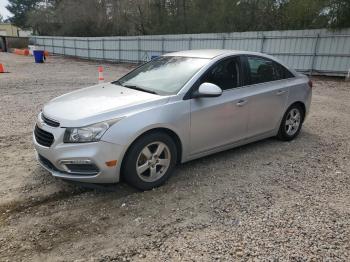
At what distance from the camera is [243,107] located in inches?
184

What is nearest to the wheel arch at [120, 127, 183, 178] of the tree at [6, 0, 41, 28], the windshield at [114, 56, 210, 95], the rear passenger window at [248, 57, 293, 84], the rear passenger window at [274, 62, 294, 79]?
the windshield at [114, 56, 210, 95]

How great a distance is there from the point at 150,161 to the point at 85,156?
77 centimetres

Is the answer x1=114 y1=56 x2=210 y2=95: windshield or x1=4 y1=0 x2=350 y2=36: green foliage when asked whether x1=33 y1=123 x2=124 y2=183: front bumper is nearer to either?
x1=114 y1=56 x2=210 y2=95: windshield

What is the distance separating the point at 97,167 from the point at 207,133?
1.56 metres

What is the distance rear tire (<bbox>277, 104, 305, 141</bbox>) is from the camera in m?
5.56

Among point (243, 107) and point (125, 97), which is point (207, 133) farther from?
point (125, 97)

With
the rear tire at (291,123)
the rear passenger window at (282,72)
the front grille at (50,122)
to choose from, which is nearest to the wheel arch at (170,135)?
the front grille at (50,122)

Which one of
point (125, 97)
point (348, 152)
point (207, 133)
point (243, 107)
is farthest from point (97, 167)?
point (348, 152)

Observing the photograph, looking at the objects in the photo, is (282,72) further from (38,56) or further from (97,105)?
(38,56)

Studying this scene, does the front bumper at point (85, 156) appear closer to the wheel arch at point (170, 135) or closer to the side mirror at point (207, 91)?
the wheel arch at point (170, 135)

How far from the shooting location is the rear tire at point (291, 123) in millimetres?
5562

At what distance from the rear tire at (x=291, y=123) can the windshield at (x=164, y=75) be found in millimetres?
1964

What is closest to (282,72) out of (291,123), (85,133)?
(291,123)

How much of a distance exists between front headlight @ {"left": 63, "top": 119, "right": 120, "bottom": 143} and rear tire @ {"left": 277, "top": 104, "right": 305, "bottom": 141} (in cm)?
335
